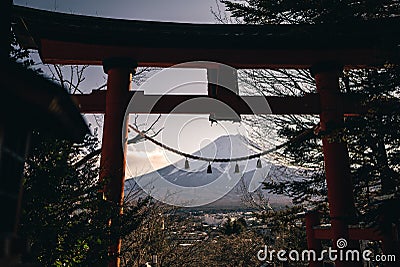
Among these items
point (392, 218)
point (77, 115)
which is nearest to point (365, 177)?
point (392, 218)

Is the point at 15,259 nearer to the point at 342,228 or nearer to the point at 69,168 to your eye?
the point at 69,168

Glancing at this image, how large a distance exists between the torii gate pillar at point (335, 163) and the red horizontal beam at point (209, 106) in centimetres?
14

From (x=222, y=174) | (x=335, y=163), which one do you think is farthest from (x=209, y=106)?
(x=222, y=174)

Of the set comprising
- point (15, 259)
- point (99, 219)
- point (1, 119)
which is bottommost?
point (15, 259)

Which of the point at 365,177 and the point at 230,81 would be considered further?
the point at 365,177

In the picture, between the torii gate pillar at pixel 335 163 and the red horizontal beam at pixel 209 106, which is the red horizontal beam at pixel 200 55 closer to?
the torii gate pillar at pixel 335 163

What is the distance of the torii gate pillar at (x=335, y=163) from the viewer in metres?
3.87

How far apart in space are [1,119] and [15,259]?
462 millimetres

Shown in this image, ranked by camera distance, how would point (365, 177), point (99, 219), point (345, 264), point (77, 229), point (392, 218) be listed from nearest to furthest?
point (392, 218)
point (77, 229)
point (99, 219)
point (345, 264)
point (365, 177)

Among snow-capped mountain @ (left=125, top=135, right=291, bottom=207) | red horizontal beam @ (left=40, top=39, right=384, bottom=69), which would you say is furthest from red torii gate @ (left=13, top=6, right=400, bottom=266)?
snow-capped mountain @ (left=125, top=135, right=291, bottom=207)

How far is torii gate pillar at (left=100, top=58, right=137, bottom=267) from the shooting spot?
11.8 ft

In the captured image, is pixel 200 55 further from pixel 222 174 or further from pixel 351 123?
pixel 222 174

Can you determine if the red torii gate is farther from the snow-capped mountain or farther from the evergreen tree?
the snow-capped mountain

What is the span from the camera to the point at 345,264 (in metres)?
3.80
